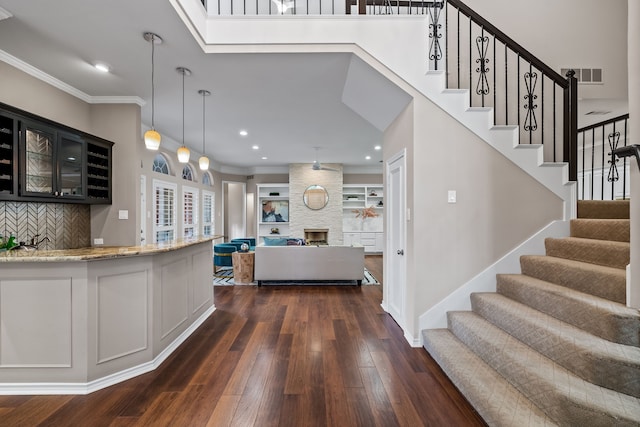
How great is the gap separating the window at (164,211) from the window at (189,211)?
44 centimetres

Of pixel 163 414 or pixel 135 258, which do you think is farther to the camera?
pixel 135 258

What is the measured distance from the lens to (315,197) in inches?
369

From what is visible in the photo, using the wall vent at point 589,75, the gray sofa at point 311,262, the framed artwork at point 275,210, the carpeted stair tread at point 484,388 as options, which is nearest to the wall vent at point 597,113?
the wall vent at point 589,75

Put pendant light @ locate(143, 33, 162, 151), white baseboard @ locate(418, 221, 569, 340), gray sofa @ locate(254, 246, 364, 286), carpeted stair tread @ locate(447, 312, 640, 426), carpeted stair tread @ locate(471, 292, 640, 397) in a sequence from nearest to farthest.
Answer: carpeted stair tread @ locate(447, 312, 640, 426) < carpeted stair tread @ locate(471, 292, 640, 397) < pendant light @ locate(143, 33, 162, 151) < white baseboard @ locate(418, 221, 569, 340) < gray sofa @ locate(254, 246, 364, 286)

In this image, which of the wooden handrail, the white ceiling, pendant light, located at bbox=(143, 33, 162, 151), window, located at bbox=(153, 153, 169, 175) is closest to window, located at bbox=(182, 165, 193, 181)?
window, located at bbox=(153, 153, 169, 175)

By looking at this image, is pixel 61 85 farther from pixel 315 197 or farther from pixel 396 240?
pixel 315 197

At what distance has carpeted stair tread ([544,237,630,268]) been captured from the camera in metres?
2.20

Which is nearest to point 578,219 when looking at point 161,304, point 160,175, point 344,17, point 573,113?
point 573,113

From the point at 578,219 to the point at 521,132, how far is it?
1291mm

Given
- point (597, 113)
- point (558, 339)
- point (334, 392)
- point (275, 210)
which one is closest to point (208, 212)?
point (275, 210)

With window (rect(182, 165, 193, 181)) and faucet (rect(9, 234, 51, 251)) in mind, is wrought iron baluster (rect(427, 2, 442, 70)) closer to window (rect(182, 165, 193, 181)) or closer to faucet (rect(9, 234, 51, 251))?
faucet (rect(9, 234, 51, 251))

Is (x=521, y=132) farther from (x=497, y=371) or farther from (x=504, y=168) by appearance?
(x=497, y=371)

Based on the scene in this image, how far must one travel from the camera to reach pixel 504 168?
301 cm

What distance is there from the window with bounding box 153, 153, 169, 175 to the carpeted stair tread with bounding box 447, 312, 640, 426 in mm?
6603
